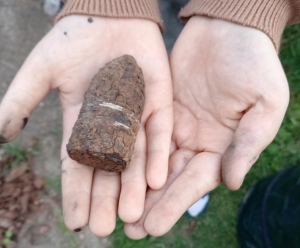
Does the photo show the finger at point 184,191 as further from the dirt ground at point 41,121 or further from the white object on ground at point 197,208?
the dirt ground at point 41,121

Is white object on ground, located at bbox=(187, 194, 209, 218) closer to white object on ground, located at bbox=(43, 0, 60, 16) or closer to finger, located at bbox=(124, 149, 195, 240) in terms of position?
finger, located at bbox=(124, 149, 195, 240)

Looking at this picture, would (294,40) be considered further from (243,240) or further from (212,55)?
(243,240)

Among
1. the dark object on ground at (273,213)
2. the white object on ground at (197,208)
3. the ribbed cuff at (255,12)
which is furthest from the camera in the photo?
the white object on ground at (197,208)

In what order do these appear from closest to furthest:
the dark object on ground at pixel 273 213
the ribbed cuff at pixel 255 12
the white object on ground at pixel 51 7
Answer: the ribbed cuff at pixel 255 12 → the dark object on ground at pixel 273 213 → the white object on ground at pixel 51 7

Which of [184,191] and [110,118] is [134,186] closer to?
[184,191]

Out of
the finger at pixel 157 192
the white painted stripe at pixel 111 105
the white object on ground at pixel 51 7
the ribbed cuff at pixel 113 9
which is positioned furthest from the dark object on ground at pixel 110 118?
the white object on ground at pixel 51 7

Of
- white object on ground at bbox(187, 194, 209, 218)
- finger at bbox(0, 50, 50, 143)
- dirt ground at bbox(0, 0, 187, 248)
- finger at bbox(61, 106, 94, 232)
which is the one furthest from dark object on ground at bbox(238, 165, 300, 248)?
finger at bbox(0, 50, 50, 143)

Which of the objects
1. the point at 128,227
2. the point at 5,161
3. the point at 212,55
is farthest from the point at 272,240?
the point at 5,161
